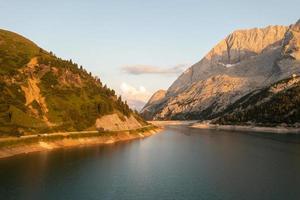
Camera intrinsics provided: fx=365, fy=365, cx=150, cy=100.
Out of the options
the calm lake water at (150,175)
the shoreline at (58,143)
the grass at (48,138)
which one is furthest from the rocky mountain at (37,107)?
the calm lake water at (150,175)

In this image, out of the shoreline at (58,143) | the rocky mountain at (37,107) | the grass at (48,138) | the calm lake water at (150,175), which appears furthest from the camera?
the rocky mountain at (37,107)

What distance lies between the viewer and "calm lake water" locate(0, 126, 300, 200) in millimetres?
74000

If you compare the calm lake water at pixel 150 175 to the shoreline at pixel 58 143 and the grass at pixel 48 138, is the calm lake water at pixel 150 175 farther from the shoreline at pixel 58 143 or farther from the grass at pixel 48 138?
the grass at pixel 48 138

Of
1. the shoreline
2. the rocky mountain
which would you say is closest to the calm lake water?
the shoreline

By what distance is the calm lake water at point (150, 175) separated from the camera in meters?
74.0

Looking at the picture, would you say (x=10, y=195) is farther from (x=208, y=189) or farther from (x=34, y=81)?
(x=34, y=81)

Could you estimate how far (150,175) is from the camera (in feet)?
309

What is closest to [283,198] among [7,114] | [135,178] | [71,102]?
[135,178]

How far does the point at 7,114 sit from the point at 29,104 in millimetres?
19236

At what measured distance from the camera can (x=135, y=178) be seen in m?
90.2

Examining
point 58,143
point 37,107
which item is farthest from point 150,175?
point 37,107

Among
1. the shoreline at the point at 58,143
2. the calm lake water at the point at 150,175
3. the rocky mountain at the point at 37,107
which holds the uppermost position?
the rocky mountain at the point at 37,107

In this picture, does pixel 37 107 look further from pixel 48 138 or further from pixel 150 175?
pixel 150 175

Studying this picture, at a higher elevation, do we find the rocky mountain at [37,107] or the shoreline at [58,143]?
the rocky mountain at [37,107]
